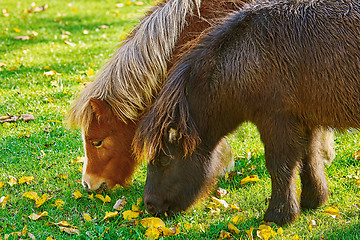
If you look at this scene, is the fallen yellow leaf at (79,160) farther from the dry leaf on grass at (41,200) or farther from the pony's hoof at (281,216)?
the pony's hoof at (281,216)

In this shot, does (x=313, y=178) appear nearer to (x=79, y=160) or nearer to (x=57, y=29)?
(x=79, y=160)

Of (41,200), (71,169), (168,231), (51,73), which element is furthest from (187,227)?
(51,73)

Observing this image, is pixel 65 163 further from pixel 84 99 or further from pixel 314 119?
pixel 314 119

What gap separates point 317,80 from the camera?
3.71 meters

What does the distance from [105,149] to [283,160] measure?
167 centimetres

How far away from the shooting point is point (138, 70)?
4609 mm

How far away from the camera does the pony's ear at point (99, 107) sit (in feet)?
14.4

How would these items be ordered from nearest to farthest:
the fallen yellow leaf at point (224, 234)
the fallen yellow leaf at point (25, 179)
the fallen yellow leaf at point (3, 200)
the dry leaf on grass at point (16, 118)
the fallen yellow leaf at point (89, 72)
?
1. the fallen yellow leaf at point (224, 234)
2. the fallen yellow leaf at point (3, 200)
3. the fallen yellow leaf at point (25, 179)
4. the dry leaf on grass at point (16, 118)
5. the fallen yellow leaf at point (89, 72)

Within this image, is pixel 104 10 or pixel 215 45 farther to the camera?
pixel 104 10

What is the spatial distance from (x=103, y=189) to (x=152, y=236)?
996mm

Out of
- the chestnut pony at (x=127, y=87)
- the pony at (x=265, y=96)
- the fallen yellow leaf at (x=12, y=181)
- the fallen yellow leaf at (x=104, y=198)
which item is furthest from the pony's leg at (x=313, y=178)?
the fallen yellow leaf at (x=12, y=181)

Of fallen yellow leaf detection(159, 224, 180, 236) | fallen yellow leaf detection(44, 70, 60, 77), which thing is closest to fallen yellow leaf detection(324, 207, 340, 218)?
fallen yellow leaf detection(159, 224, 180, 236)

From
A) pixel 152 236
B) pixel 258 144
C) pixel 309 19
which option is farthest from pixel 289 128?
pixel 258 144

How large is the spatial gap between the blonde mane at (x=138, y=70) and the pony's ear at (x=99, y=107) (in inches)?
2.2
